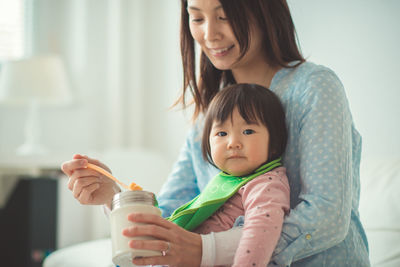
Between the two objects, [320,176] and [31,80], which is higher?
[31,80]

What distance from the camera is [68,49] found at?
3141mm

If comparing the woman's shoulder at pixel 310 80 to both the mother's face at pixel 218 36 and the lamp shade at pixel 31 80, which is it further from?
the lamp shade at pixel 31 80

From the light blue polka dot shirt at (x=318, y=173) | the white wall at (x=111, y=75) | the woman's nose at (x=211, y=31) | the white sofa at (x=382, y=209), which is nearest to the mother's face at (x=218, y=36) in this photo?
the woman's nose at (x=211, y=31)

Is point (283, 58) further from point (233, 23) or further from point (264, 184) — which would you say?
point (264, 184)

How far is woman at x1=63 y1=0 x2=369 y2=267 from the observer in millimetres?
789

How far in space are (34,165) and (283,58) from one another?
1.89 metres

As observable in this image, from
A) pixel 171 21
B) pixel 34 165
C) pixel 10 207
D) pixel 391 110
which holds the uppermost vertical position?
pixel 171 21

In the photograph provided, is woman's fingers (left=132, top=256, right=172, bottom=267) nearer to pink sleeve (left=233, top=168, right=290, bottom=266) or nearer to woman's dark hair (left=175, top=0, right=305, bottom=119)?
pink sleeve (left=233, top=168, right=290, bottom=266)

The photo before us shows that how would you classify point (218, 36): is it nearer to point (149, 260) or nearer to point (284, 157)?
point (284, 157)

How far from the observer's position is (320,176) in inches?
32.4

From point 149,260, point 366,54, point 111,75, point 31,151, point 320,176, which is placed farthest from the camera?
point 111,75

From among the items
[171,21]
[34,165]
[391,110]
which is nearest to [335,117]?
[391,110]

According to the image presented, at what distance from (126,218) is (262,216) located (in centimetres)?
24

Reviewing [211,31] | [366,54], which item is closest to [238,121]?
[211,31]
